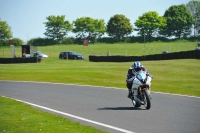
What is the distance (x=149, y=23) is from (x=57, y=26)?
2532cm

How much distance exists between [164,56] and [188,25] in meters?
77.3

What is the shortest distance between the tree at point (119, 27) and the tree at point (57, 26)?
1287 centimetres

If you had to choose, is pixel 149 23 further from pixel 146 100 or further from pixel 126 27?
pixel 146 100

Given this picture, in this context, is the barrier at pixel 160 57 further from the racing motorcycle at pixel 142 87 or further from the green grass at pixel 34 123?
the green grass at pixel 34 123

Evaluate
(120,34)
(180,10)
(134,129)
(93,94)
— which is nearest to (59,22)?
(120,34)

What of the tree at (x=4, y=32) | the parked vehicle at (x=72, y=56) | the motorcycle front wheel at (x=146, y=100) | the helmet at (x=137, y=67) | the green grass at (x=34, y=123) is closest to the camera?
the green grass at (x=34, y=123)

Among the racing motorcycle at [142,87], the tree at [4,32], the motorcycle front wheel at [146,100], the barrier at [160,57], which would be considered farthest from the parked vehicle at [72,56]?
the motorcycle front wheel at [146,100]

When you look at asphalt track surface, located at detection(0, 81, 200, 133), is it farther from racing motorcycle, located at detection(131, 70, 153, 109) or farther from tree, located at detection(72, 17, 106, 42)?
tree, located at detection(72, 17, 106, 42)

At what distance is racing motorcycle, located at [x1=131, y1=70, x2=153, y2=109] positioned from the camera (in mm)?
12781

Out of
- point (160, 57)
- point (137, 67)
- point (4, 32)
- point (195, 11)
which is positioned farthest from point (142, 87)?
point (195, 11)

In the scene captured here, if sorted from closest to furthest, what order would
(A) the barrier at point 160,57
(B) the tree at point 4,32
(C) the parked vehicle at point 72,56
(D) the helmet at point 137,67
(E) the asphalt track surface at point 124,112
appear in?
1. (E) the asphalt track surface at point 124,112
2. (D) the helmet at point 137,67
3. (A) the barrier at point 160,57
4. (C) the parked vehicle at point 72,56
5. (B) the tree at point 4,32

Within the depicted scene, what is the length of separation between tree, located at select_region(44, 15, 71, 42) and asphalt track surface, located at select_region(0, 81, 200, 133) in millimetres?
99430

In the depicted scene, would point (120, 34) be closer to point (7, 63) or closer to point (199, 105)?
point (7, 63)

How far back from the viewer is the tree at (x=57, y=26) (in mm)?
116875
